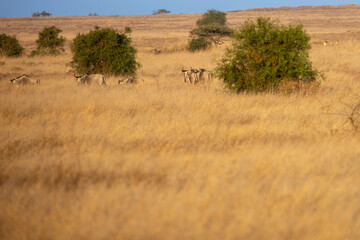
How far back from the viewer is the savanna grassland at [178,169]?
2.87 m

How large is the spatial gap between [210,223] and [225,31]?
28.4 meters

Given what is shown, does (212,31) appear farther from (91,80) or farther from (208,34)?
(91,80)

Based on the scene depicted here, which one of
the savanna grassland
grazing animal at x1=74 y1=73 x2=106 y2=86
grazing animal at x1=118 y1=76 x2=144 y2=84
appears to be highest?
grazing animal at x1=74 y1=73 x2=106 y2=86

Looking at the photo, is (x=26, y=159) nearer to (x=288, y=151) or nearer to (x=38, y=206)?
(x=38, y=206)

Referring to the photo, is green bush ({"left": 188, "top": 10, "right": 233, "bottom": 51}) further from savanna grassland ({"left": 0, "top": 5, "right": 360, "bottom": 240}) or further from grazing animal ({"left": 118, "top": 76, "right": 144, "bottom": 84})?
savanna grassland ({"left": 0, "top": 5, "right": 360, "bottom": 240})

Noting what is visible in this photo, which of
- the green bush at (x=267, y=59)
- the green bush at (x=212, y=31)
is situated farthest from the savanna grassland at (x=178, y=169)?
the green bush at (x=212, y=31)

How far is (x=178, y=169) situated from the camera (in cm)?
392

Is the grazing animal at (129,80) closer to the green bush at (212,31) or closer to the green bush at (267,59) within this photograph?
the green bush at (267,59)

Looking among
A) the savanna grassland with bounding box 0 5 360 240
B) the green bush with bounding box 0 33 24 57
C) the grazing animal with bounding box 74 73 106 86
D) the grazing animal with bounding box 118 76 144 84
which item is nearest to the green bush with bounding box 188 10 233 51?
the grazing animal with bounding box 118 76 144 84

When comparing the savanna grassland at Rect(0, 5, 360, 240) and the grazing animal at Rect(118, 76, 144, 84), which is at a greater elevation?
the grazing animal at Rect(118, 76, 144, 84)

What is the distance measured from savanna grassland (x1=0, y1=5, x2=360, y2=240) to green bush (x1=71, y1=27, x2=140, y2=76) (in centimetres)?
576

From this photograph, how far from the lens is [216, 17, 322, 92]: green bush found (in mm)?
8883

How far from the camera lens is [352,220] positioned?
9.53 ft

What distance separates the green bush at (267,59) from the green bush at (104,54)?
510cm
